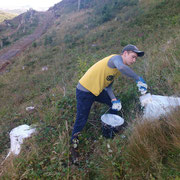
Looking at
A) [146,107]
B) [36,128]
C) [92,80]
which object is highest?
[92,80]

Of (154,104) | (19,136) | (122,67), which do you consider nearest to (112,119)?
(154,104)

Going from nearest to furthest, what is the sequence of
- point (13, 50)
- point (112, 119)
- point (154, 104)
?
point (154, 104) → point (112, 119) → point (13, 50)

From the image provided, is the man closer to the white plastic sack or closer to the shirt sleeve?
the shirt sleeve

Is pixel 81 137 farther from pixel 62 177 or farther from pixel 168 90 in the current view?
pixel 168 90

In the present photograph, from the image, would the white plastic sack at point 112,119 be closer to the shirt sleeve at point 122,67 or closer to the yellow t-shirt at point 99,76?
the yellow t-shirt at point 99,76

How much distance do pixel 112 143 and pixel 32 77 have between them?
777cm

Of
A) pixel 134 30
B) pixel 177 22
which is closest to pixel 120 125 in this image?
pixel 177 22

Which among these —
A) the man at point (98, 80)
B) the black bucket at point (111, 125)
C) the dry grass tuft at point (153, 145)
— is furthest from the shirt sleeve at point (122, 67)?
the black bucket at point (111, 125)

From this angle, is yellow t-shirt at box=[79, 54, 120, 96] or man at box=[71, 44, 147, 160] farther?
yellow t-shirt at box=[79, 54, 120, 96]

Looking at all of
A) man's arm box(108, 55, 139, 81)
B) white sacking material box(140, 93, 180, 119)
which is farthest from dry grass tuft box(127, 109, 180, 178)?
man's arm box(108, 55, 139, 81)

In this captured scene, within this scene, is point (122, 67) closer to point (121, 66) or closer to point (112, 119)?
point (121, 66)

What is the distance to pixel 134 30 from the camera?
9.20 m

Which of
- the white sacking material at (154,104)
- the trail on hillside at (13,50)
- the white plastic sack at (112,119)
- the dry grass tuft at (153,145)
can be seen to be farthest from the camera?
the trail on hillside at (13,50)

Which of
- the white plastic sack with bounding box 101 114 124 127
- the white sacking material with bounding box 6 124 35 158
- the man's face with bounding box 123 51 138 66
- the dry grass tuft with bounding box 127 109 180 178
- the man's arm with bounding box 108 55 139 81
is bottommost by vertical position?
the white sacking material with bounding box 6 124 35 158
